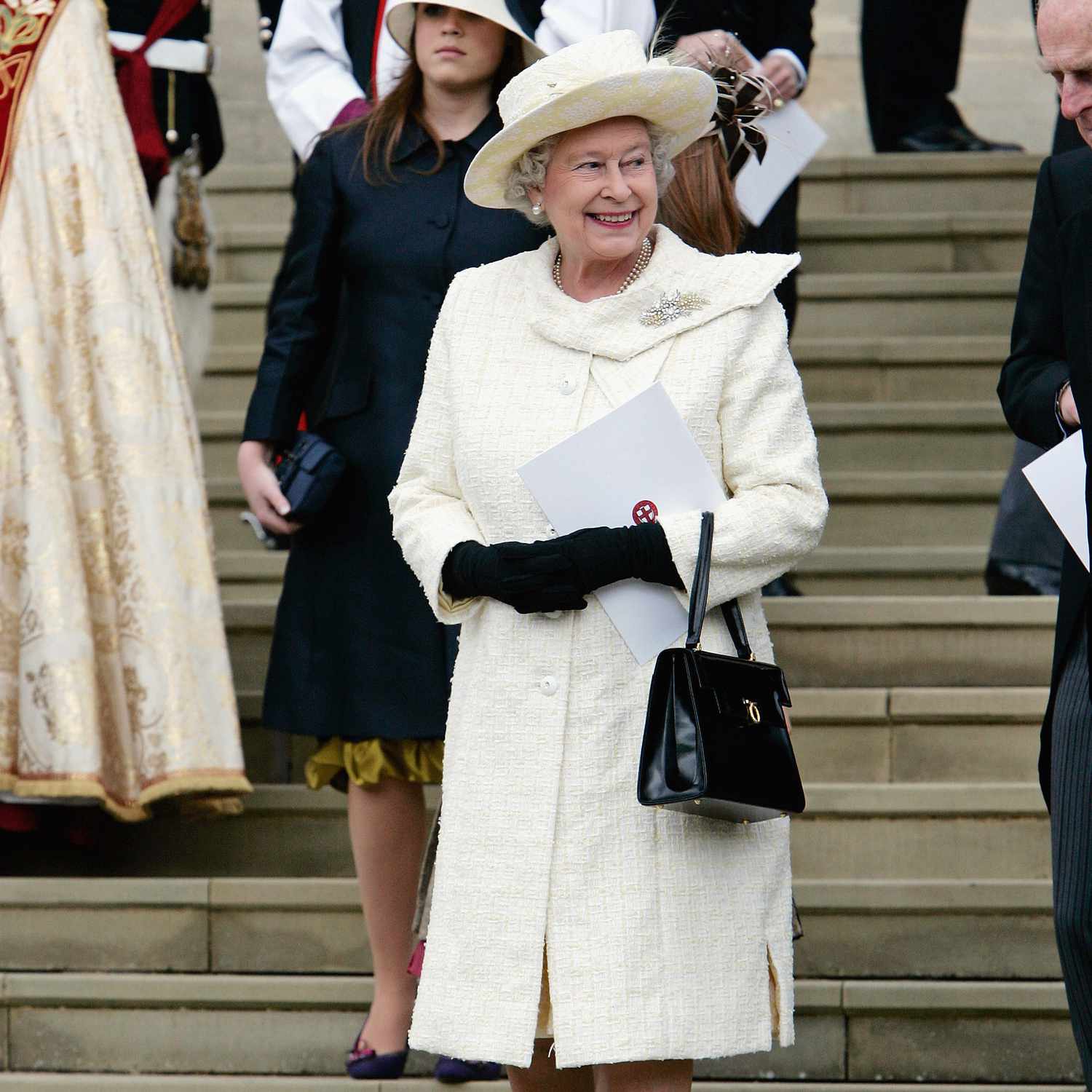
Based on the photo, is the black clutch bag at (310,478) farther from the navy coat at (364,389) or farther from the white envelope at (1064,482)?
the white envelope at (1064,482)

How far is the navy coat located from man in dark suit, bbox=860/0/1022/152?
4271 millimetres

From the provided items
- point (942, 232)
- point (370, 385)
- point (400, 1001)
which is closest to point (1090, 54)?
point (370, 385)

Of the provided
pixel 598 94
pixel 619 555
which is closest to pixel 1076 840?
pixel 619 555

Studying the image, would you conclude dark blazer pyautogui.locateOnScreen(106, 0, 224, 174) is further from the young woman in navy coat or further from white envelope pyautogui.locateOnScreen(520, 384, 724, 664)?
white envelope pyautogui.locateOnScreen(520, 384, 724, 664)

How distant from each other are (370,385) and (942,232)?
352 cm

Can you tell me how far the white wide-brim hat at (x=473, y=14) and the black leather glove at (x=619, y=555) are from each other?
1.23 metres

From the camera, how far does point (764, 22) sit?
5398 millimetres

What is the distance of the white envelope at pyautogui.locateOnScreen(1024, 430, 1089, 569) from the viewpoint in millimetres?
3059

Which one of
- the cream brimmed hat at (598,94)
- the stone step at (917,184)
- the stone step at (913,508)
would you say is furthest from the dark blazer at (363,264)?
the stone step at (917,184)

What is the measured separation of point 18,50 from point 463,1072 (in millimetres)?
2438

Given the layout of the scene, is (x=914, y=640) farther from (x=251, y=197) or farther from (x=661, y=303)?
(x=251, y=197)

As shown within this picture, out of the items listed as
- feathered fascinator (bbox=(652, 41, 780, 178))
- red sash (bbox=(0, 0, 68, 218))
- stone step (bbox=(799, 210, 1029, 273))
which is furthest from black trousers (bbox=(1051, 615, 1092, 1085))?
stone step (bbox=(799, 210, 1029, 273))

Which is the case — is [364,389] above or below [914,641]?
above

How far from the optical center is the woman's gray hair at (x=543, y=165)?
3367 millimetres
